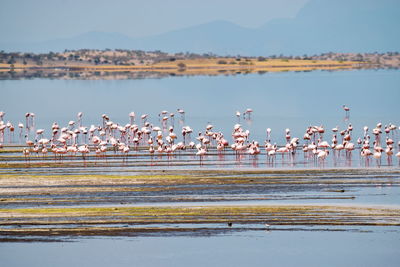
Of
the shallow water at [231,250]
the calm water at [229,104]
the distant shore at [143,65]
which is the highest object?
the distant shore at [143,65]

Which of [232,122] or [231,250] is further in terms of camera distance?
[232,122]

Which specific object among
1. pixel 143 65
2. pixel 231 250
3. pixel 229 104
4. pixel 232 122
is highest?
pixel 143 65

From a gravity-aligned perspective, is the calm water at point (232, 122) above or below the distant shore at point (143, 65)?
below

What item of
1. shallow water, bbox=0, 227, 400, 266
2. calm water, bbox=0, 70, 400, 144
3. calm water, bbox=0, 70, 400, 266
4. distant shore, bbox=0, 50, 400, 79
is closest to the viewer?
shallow water, bbox=0, 227, 400, 266

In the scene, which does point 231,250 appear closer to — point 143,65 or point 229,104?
point 229,104

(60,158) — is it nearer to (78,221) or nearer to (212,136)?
(212,136)

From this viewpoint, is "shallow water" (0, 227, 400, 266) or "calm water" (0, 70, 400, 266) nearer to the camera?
"shallow water" (0, 227, 400, 266)

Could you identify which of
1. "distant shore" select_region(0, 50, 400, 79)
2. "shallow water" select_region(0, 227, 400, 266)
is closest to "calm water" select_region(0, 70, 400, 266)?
"shallow water" select_region(0, 227, 400, 266)

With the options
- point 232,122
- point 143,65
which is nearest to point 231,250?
point 232,122

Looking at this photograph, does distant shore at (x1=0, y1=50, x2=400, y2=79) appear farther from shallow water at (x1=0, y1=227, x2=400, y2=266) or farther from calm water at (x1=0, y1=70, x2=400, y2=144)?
shallow water at (x1=0, y1=227, x2=400, y2=266)

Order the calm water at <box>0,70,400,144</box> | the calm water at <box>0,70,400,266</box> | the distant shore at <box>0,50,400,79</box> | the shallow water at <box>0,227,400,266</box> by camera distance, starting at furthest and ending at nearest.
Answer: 1. the distant shore at <box>0,50,400,79</box>
2. the calm water at <box>0,70,400,144</box>
3. the calm water at <box>0,70,400,266</box>
4. the shallow water at <box>0,227,400,266</box>

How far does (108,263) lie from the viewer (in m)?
19.8

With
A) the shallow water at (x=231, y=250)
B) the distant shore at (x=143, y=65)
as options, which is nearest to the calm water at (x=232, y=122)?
the shallow water at (x=231, y=250)

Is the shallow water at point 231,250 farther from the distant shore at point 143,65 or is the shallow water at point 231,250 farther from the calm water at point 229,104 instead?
the distant shore at point 143,65
